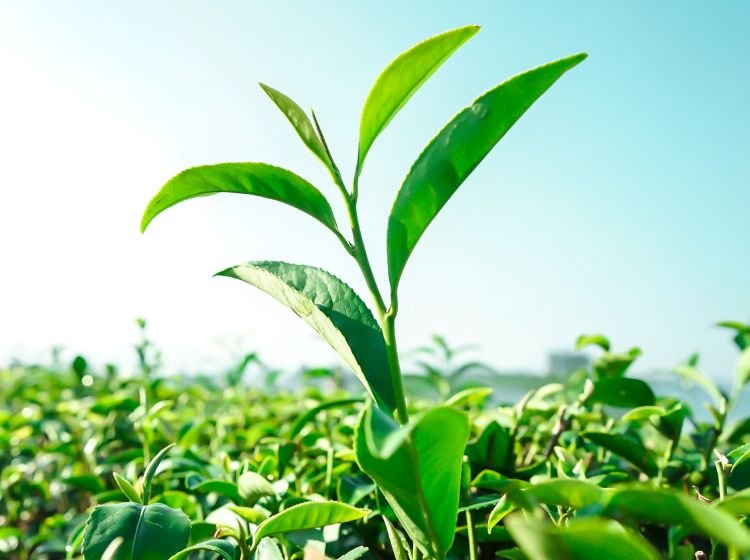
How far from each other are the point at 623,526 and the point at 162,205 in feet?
1.66

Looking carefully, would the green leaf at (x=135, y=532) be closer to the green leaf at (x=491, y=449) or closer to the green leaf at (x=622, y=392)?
the green leaf at (x=491, y=449)

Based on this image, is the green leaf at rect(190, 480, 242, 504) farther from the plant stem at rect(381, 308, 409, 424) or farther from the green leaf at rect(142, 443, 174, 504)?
the plant stem at rect(381, 308, 409, 424)

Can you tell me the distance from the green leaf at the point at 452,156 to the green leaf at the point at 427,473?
0.16 m

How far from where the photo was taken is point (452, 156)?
614 millimetres

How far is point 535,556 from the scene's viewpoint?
0.37 m

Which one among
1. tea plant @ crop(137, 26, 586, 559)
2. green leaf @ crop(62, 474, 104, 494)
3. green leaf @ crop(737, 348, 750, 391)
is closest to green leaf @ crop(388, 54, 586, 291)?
tea plant @ crop(137, 26, 586, 559)

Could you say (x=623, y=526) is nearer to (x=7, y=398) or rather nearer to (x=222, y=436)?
(x=222, y=436)

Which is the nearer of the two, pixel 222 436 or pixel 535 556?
pixel 535 556

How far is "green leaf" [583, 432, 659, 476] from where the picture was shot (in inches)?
34.1

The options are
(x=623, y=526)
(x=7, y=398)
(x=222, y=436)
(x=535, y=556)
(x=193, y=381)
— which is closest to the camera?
(x=535, y=556)

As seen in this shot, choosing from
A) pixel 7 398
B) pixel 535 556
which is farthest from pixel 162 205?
pixel 7 398

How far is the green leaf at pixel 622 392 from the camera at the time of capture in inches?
36.5

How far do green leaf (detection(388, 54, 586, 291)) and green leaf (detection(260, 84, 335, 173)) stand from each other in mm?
83

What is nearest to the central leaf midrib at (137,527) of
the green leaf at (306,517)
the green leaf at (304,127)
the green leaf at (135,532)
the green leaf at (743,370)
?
the green leaf at (135,532)
